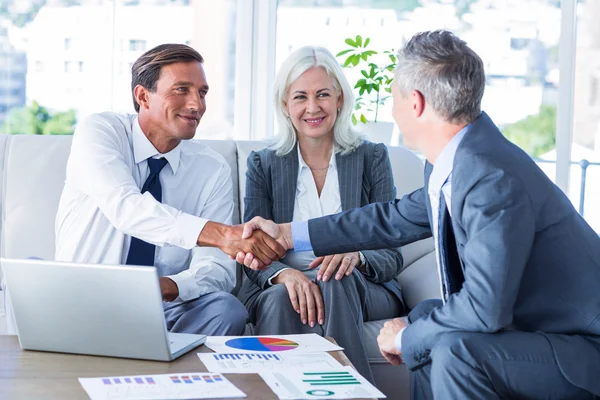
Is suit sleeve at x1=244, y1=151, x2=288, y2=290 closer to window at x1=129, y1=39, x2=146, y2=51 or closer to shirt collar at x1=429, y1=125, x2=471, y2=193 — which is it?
shirt collar at x1=429, y1=125, x2=471, y2=193

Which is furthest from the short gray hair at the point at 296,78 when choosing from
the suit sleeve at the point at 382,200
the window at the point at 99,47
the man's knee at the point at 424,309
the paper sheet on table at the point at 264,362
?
the window at the point at 99,47

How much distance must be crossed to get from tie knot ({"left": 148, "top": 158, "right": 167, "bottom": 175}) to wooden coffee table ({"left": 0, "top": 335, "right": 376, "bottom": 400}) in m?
0.84

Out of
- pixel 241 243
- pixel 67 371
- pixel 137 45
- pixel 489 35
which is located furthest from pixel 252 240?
pixel 489 35

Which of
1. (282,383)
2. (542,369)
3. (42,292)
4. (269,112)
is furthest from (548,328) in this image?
(269,112)

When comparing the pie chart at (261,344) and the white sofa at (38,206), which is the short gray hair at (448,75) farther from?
the white sofa at (38,206)

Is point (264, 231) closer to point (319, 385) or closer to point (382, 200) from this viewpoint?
point (382, 200)

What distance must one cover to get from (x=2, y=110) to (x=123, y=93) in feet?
2.00

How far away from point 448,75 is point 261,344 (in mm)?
734

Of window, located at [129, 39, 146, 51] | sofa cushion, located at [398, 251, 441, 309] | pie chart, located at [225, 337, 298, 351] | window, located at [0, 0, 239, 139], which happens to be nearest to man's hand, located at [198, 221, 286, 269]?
pie chart, located at [225, 337, 298, 351]

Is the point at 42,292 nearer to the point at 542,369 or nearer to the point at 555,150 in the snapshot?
the point at 542,369

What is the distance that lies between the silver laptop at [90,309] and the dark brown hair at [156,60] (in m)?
1.00

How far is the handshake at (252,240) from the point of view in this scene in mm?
2287

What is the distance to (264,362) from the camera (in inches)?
65.4

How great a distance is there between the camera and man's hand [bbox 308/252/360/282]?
2465mm
